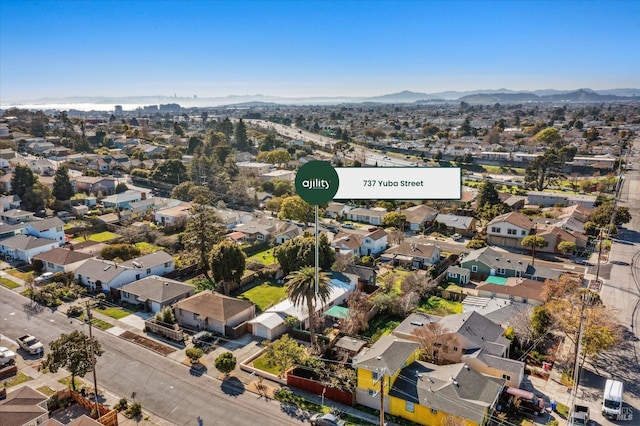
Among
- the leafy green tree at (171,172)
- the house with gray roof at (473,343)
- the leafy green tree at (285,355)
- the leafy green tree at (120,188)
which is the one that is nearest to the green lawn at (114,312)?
the leafy green tree at (285,355)

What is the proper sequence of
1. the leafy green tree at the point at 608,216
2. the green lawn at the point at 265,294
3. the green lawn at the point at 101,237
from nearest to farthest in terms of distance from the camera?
the green lawn at the point at 265,294 < the leafy green tree at the point at 608,216 < the green lawn at the point at 101,237

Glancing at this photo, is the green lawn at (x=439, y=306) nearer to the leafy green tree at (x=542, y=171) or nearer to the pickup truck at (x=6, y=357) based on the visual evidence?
the pickup truck at (x=6, y=357)

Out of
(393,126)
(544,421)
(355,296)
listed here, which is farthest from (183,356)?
(393,126)

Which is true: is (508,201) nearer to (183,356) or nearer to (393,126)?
(183,356)

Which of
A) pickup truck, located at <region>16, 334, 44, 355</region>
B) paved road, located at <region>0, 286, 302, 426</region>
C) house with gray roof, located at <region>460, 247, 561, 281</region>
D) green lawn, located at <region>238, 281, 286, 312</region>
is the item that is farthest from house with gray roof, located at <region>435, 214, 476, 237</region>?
pickup truck, located at <region>16, 334, 44, 355</region>

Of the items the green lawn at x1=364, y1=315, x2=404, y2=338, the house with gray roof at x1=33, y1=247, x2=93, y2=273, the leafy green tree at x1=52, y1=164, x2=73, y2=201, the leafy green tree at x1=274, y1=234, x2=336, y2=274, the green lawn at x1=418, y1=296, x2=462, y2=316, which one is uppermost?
A: the leafy green tree at x1=52, y1=164, x2=73, y2=201

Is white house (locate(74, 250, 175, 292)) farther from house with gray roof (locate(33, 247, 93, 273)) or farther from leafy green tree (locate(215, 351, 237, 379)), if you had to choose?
leafy green tree (locate(215, 351, 237, 379))

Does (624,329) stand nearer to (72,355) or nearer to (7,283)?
(72,355)
